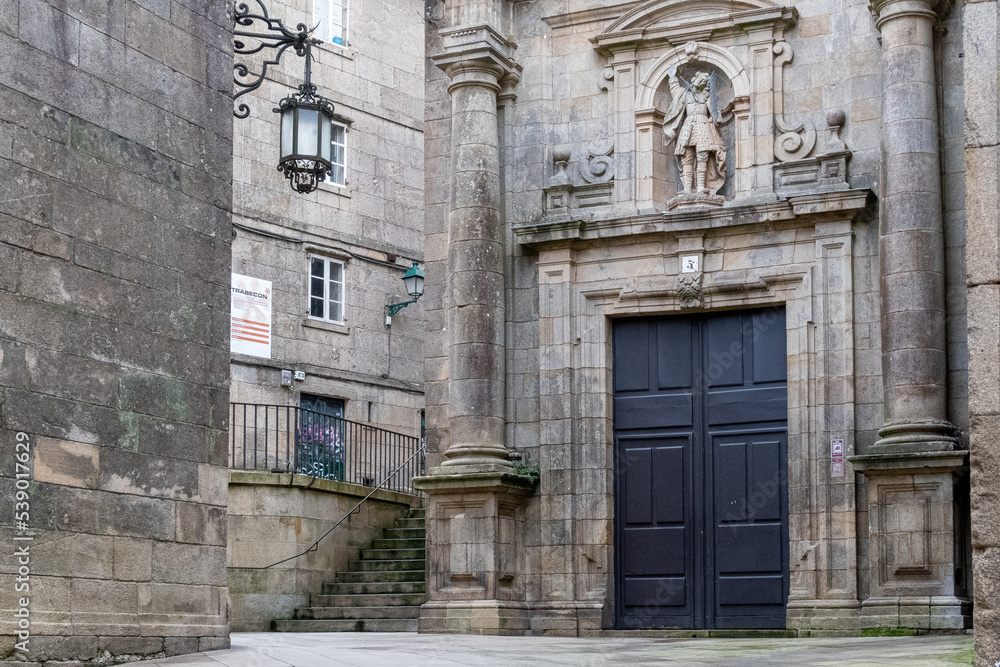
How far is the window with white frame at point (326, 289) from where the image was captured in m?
22.7

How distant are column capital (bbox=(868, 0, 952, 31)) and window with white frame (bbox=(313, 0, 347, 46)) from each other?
456 inches

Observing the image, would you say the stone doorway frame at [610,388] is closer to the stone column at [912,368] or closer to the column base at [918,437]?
the stone column at [912,368]

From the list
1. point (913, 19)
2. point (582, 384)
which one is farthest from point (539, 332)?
point (913, 19)

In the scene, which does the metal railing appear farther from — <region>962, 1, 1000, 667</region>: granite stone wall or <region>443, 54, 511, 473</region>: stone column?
<region>962, 1, 1000, 667</region>: granite stone wall

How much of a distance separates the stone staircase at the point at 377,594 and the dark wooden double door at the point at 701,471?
272cm

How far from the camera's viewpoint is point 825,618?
525 inches

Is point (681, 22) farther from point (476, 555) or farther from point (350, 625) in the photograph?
point (350, 625)

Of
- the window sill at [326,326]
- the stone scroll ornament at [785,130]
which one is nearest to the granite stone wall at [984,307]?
the stone scroll ornament at [785,130]

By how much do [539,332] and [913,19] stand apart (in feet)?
15.8

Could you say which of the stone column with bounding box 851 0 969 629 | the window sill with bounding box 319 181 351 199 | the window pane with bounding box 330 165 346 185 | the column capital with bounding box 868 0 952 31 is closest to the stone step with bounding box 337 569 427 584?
the stone column with bounding box 851 0 969 629

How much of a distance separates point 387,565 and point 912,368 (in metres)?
7.51

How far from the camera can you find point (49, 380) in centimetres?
857

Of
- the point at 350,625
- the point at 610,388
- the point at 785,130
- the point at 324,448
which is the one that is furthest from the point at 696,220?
the point at 324,448

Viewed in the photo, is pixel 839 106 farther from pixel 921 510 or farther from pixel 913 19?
pixel 921 510
